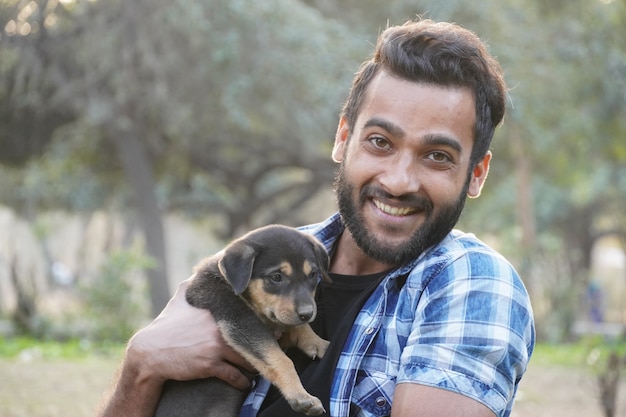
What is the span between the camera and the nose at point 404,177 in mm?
2713

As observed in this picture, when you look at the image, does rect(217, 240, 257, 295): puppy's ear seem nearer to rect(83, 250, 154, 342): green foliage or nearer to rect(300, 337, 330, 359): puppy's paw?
rect(300, 337, 330, 359): puppy's paw

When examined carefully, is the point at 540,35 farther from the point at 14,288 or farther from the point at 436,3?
the point at 14,288

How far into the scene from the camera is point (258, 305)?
3.46 metres

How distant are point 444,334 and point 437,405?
0.21 m

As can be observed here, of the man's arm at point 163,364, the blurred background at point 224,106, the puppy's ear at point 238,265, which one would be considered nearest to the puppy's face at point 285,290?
the puppy's ear at point 238,265

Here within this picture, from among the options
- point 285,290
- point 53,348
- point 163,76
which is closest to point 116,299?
point 53,348

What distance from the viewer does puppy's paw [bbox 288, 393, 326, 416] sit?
2629 mm

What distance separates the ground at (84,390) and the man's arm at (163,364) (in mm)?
6172

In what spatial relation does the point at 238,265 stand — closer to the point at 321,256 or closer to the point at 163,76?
the point at 321,256

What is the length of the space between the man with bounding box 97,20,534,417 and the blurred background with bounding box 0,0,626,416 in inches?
287

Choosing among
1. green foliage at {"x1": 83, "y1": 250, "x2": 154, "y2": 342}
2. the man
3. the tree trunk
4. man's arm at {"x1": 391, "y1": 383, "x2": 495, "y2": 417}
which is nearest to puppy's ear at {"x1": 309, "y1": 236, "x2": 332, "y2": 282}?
the man

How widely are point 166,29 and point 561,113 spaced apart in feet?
27.8

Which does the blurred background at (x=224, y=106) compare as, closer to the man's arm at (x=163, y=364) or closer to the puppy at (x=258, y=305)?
the puppy at (x=258, y=305)

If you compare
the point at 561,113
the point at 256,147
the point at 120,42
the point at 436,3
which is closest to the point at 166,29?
the point at 120,42
